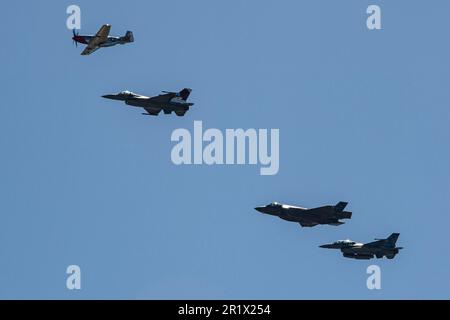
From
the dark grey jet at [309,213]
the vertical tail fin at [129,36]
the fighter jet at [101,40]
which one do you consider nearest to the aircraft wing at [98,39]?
the fighter jet at [101,40]

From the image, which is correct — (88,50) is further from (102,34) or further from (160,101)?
(160,101)

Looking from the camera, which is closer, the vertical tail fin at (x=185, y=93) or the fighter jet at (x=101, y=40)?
the vertical tail fin at (x=185, y=93)

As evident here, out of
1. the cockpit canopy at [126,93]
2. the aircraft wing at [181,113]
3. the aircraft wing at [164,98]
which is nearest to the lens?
the aircraft wing at [181,113]

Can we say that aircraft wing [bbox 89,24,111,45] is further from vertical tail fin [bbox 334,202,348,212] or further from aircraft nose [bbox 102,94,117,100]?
vertical tail fin [bbox 334,202,348,212]

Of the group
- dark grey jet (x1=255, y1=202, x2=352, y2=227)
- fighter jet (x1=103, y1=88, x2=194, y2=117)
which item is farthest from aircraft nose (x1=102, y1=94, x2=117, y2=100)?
dark grey jet (x1=255, y1=202, x2=352, y2=227)

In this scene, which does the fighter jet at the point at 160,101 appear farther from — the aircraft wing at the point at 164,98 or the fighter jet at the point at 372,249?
the fighter jet at the point at 372,249

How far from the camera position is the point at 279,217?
7313 inches

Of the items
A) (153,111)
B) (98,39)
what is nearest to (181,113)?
(153,111)

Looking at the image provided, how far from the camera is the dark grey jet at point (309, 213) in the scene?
7101 inches

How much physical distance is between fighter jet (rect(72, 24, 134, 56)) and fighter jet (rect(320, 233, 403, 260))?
47.7 m

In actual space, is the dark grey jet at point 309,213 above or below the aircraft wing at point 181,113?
below
